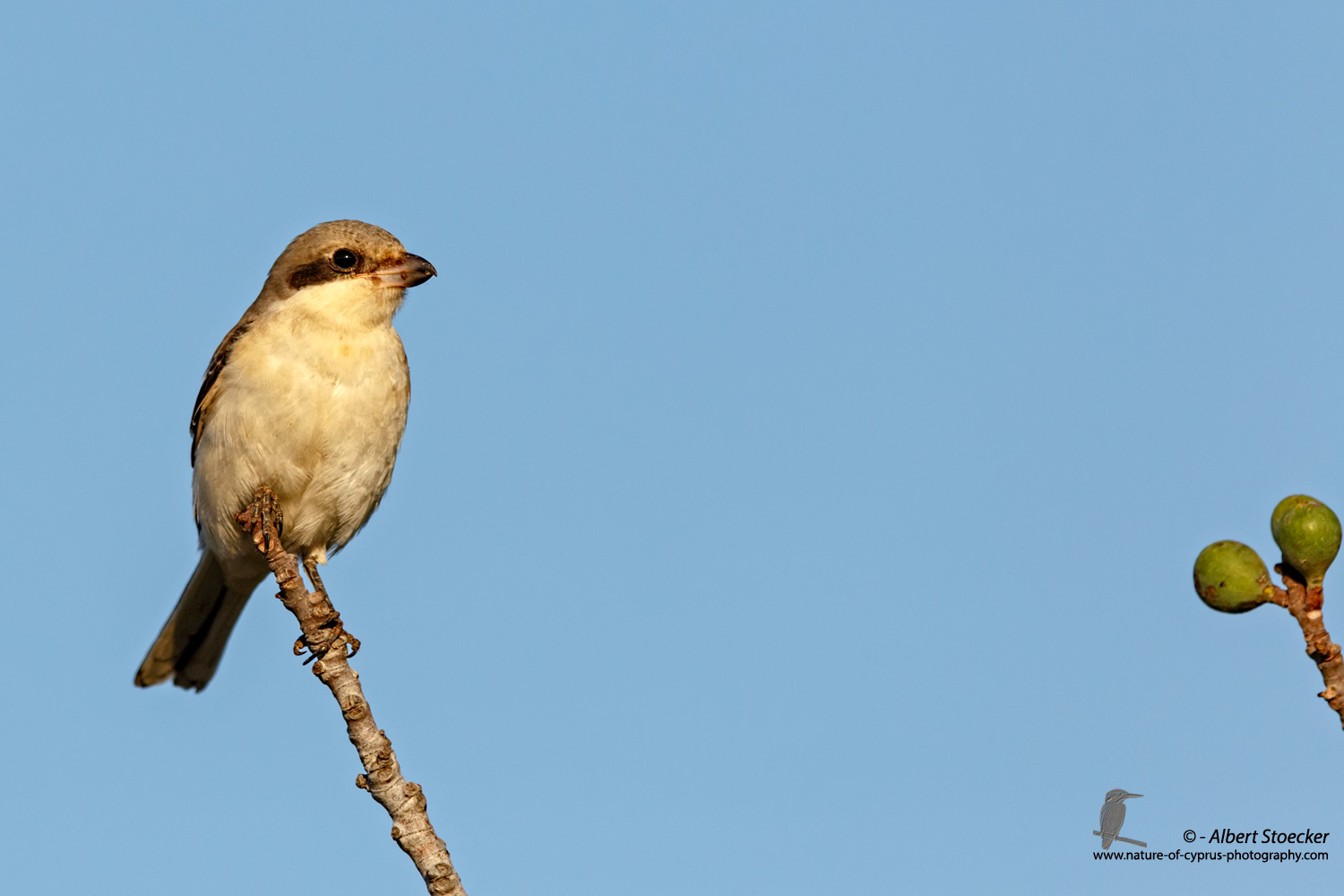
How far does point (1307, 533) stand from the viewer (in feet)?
9.08

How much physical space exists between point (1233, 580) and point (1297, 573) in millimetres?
225

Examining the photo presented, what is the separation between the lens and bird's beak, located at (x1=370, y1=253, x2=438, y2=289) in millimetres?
8273

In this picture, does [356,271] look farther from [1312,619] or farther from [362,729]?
[1312,619]

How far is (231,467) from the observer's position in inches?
314

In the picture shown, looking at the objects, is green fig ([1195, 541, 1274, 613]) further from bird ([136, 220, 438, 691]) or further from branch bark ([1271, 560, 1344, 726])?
bird ([136, 220, 438, 691])

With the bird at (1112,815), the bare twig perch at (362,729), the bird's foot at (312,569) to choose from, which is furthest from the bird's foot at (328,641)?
the bird at (1112,815)

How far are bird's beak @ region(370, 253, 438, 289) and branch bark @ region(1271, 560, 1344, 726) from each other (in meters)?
6.23

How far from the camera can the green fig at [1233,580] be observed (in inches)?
111

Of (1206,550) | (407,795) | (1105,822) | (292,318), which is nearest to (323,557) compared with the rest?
(292,318)

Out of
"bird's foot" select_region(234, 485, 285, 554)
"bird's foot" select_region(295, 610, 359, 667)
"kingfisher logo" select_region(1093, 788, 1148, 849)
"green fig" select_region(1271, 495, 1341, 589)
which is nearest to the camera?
"green fig" select_region(1271, 495, 1341, 589)

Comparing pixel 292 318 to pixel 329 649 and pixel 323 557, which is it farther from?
pixel 329 649

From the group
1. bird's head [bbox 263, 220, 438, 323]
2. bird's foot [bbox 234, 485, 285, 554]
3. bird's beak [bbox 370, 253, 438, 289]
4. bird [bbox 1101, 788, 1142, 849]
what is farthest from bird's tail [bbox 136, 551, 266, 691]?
bird [bbox 1101, 788, 1142, 849]

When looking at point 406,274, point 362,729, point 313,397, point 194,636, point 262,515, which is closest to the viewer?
point 362,729

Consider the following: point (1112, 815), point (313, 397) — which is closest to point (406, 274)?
point (313, 397)
